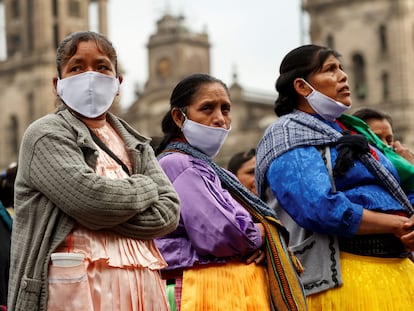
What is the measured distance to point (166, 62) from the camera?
180 ft

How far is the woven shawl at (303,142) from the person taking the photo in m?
6.49

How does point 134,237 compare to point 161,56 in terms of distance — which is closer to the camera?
point 134,237

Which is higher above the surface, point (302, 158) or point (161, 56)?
point (302, 158)

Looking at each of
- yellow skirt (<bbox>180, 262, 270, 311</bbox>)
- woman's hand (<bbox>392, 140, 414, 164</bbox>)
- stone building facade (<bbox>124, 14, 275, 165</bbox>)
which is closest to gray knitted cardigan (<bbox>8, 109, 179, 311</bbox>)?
yellow skirt (<bbox>180, 262, 270, 311</bbox>)

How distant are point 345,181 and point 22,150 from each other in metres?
1.90

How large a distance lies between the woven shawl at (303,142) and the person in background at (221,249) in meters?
0.33

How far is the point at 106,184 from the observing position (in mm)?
5262

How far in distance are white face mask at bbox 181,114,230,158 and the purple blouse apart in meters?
0.19

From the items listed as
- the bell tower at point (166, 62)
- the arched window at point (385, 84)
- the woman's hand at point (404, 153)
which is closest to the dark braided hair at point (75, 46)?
the woman's hand at point (404, 153)

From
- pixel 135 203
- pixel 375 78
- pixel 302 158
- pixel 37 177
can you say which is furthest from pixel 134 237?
pixel 375 78

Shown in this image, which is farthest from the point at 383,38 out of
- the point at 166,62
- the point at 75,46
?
the point at 75,46

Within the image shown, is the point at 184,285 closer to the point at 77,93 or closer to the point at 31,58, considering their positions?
the point at 77,93

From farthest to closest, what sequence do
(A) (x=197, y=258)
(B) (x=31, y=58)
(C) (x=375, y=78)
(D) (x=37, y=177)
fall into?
(B) (x=31, y=58), (C) (x=375, y=78), (A) (x=197, y=258), (D) (x=37, y=177)

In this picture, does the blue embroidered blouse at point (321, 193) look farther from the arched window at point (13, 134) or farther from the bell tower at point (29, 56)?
the arched window at point (13, 134)
